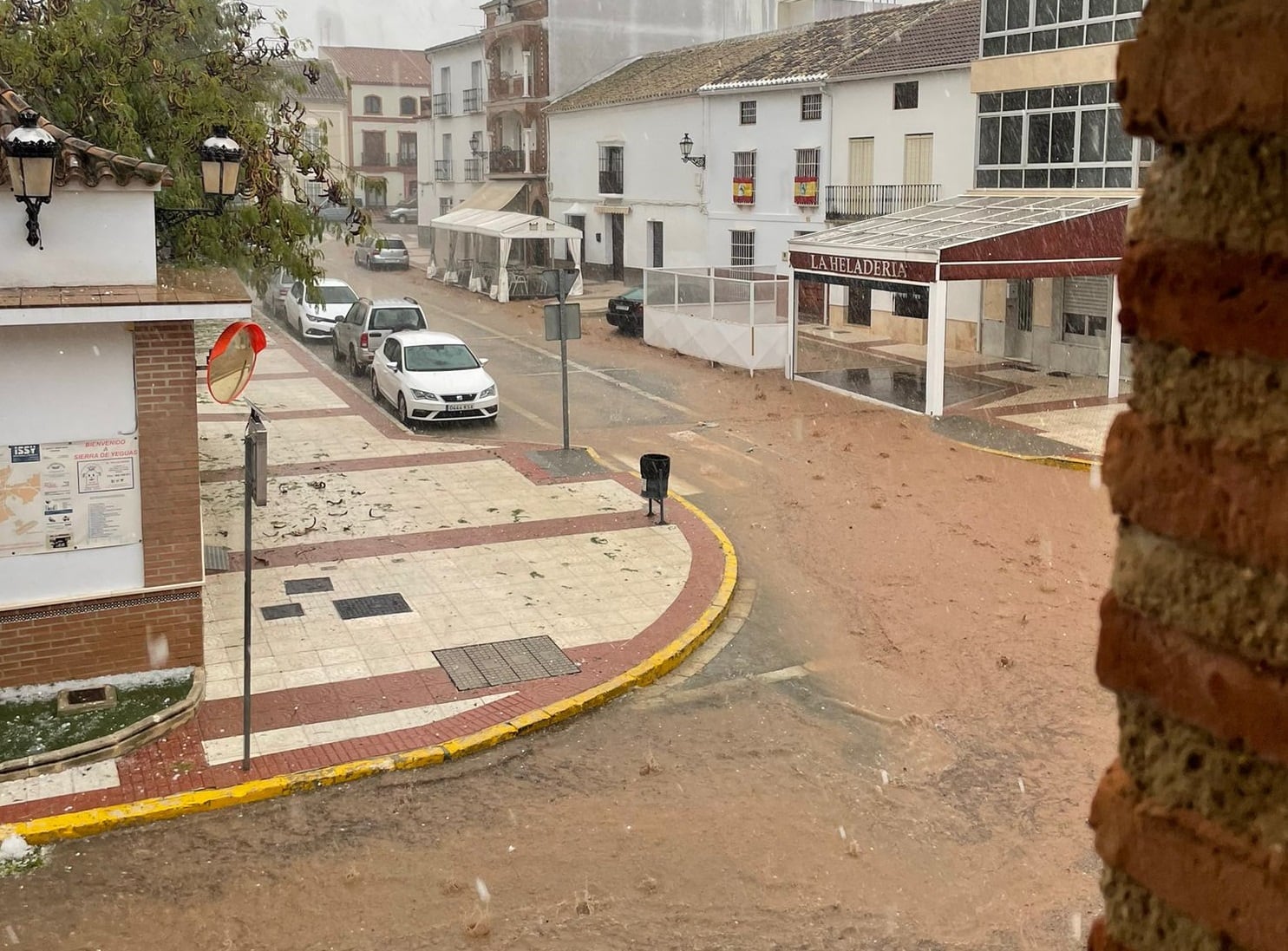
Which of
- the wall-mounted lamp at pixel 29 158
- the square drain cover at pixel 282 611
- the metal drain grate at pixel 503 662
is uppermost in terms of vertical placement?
the wall-mounted lamp at pixel 29 158

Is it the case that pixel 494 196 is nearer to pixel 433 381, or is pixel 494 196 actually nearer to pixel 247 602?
pixel 433 381

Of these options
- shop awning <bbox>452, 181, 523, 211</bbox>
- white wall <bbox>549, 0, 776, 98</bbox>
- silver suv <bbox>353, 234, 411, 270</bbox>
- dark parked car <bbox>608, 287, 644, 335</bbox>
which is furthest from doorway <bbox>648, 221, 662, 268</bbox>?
silver suv <bbox>353, 234, 411, 270</bbox>

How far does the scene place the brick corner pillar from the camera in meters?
1.41

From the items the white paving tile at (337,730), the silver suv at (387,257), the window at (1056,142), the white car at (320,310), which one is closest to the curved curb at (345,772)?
the white paving tile at (337,730)

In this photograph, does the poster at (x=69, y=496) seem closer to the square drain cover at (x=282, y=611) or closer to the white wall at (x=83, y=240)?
the white wall at (x=83, y=240)

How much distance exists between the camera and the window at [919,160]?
3016cm

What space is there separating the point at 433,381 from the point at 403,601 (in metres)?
9.69

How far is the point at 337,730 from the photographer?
9836mm

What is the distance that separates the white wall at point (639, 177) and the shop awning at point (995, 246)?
15.6 m

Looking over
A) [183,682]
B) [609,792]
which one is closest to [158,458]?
[183,682]

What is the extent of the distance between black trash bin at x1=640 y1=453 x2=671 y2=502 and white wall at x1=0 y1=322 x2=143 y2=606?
264 inches

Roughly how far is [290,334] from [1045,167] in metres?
19.2

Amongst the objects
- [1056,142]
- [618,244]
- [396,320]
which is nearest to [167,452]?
[396,320]

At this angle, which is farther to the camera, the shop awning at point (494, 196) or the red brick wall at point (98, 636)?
the shop awning at point (494, 196)
